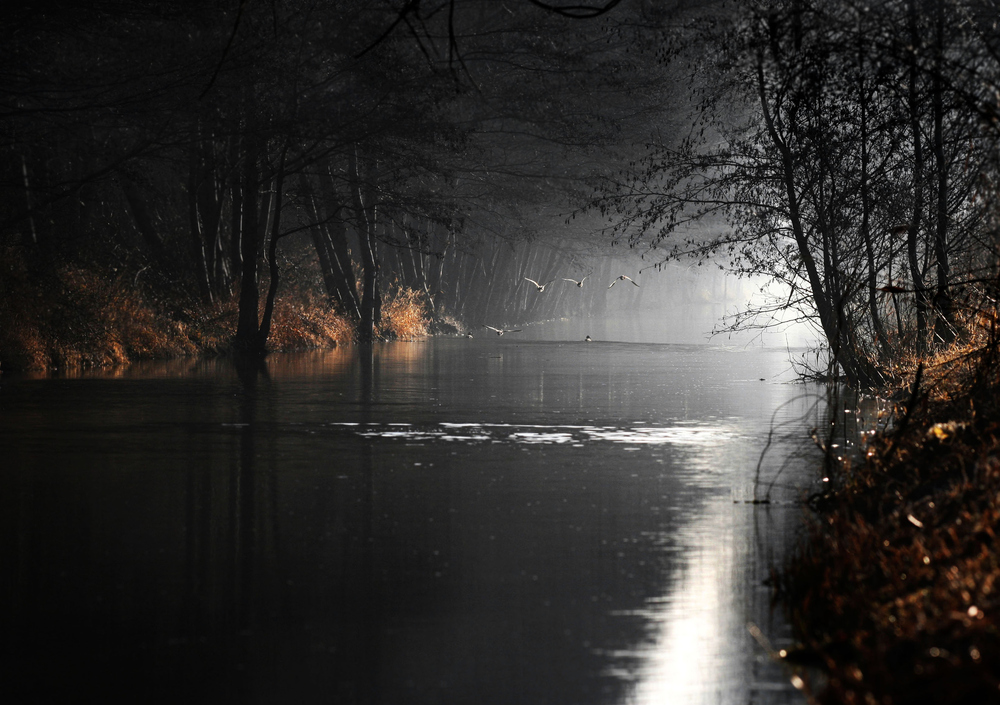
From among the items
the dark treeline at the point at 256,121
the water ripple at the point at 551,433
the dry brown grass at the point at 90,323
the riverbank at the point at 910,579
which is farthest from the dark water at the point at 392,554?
the dark treeline at the point at 256,121

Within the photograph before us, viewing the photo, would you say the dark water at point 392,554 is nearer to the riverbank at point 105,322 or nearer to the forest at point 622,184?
the forest at point 622,184

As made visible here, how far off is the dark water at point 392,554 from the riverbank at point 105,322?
29.1ft

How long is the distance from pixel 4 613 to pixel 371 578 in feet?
6.09

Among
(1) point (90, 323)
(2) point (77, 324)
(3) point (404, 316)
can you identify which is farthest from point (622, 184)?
(3) point (404, 316)

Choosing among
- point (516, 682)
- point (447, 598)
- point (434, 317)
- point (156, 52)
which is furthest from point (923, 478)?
point (434, 317)

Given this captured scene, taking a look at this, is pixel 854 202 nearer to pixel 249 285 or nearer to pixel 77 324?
pixel 77 324

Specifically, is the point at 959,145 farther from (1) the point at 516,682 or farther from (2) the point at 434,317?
(2) the point at 434,317

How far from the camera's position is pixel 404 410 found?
695 inches

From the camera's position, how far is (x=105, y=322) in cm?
2795

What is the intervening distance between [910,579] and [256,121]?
2377 cm

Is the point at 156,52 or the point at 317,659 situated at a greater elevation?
the point at 156,52

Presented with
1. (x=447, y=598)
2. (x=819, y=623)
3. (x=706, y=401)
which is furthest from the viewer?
(x=706, y=401)

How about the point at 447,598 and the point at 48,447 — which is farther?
the point at 48,447

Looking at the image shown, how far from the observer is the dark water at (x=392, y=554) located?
5.63 metres
